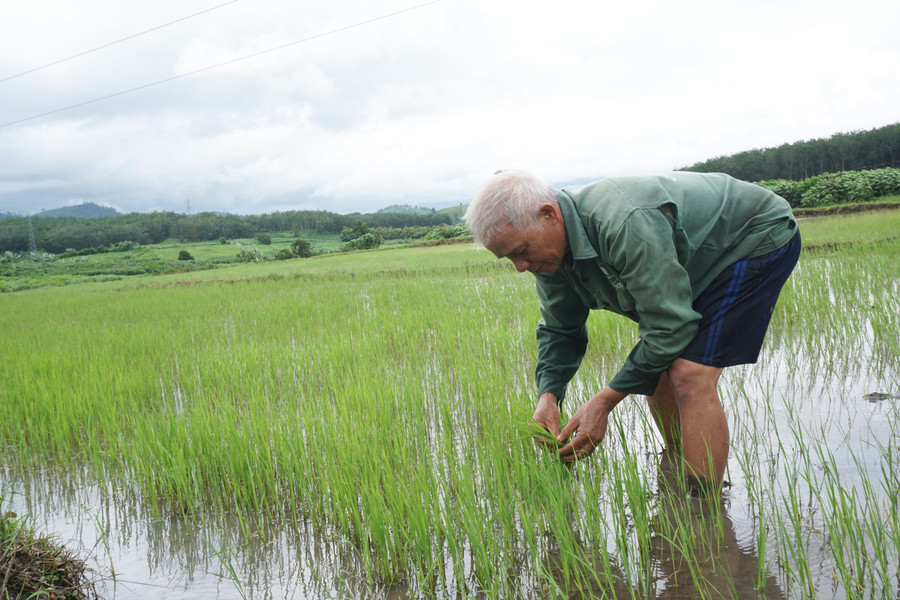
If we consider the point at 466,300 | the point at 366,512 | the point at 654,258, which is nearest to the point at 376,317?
the point at 466,300

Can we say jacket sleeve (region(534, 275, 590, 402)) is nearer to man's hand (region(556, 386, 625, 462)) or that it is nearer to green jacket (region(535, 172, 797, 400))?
green jacket (region(535, 172, 797, 400))

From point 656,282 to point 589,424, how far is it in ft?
1.60

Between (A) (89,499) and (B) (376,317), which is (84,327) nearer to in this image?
(B) (376,317)

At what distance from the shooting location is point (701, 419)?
5.84 ft

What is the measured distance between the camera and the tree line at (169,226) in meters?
48.2

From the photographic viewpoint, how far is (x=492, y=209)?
171cm

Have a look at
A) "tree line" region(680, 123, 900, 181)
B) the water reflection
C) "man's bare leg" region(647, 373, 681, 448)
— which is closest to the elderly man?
the water reflection

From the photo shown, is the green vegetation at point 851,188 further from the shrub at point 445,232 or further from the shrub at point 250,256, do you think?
the shrub at point 250,256

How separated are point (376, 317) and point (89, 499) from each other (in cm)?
362

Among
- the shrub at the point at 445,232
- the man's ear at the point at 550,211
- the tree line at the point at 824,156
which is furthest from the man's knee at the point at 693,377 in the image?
the tree line at the point at 824,156

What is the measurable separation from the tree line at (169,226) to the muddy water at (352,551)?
45.9m

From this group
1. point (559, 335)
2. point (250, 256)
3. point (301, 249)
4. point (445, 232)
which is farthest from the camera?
point (301, 249)

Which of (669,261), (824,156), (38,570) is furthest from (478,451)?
(824,156)

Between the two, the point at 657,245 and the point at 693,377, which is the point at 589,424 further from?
the point at 657,245
